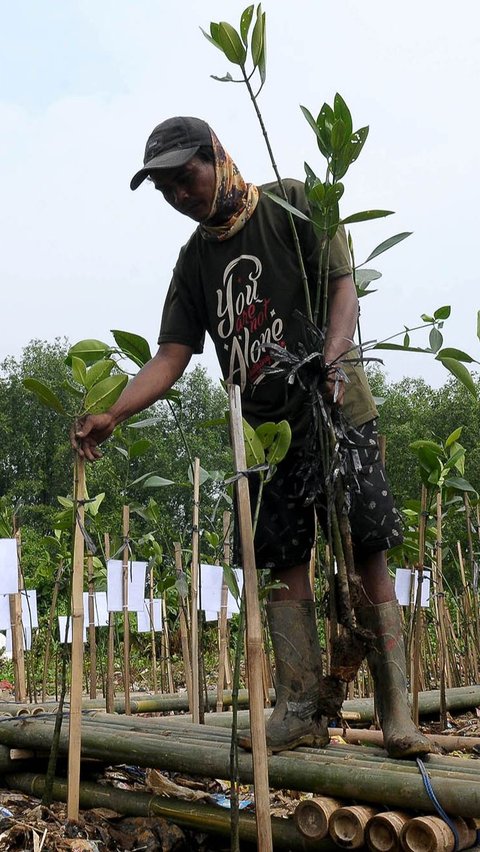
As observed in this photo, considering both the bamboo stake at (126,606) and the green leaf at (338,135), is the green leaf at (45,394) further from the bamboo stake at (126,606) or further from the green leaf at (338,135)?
the bamboo stake at (126,606)

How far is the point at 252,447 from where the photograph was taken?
6.42 feet

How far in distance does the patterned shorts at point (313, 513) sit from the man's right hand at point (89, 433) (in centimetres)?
47

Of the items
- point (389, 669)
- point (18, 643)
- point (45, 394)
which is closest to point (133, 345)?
point (45, 394)

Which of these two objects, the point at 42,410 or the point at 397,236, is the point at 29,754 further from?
the point at 42,410

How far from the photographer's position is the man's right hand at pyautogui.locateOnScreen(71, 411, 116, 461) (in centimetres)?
226

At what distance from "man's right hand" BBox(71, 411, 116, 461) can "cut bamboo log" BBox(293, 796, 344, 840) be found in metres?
0.95

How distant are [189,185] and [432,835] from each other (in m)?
1.67

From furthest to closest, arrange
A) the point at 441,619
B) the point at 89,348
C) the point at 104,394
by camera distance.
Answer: the point at 441,619, the point at 89,348, the point at 104,394

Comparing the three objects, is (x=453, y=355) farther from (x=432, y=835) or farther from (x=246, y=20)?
(x=432, y=835)

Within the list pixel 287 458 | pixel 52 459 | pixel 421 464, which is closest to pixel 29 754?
pixel 287 458

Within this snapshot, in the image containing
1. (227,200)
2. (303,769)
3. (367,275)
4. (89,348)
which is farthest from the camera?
(89,348)

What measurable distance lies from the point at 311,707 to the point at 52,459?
26.5 meters

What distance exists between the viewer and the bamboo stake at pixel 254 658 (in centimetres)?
170

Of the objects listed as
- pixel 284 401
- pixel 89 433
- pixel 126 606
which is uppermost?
pixel 284 401
